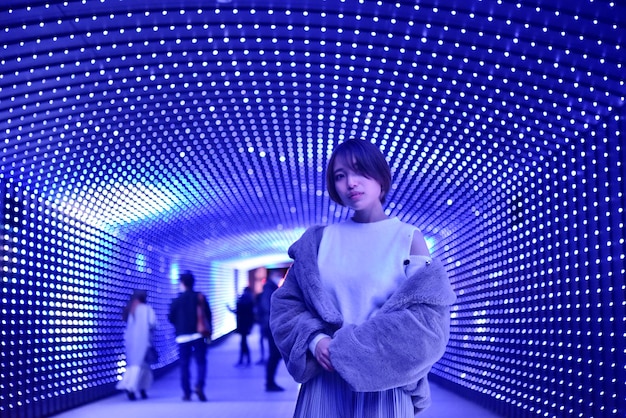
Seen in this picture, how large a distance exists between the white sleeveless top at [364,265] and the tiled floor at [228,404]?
8.47m

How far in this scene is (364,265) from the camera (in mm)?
2781

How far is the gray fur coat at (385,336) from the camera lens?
257cm

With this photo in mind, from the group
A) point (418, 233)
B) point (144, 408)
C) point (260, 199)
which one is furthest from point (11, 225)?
point (260, 199)

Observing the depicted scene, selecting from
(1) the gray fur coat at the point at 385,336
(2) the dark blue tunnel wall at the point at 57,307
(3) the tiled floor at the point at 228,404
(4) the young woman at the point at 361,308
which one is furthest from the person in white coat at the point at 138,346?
(1) the gray fur coat at the point at 385,336

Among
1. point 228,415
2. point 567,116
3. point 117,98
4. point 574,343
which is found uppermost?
point 117,98

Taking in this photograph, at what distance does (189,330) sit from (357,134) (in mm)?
4337

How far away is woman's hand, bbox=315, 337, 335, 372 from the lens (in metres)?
2.61

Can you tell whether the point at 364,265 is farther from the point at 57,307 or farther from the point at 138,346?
the point at 138,346

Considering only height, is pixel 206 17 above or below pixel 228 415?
above

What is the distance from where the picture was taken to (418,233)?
2.84 meters

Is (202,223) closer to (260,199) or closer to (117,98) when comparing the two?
(260,199)

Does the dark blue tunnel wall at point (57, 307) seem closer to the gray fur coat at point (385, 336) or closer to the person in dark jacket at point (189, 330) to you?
the person in dark jacket at point (189, 330)

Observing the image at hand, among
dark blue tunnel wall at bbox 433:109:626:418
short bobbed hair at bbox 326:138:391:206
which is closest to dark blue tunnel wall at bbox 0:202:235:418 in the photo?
dark blue tunnel wall at bbox 433:109:626:418

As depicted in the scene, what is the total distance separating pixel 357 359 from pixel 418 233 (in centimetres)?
52
